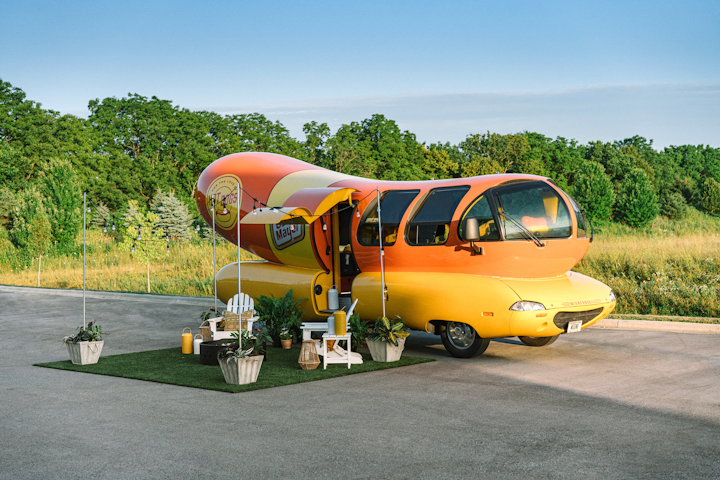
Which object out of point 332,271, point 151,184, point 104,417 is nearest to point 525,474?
point 104,417

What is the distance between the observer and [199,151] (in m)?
56.5

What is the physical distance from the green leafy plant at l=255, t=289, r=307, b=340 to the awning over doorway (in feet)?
5.05

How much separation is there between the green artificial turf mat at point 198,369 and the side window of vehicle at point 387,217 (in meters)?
2.00

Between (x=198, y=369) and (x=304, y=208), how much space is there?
3.09 m

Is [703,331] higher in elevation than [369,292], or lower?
lower

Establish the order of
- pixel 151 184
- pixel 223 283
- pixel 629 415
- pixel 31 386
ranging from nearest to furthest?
pixel 629 415
pixel 31 386
pixel 223 283
pixel 151 184

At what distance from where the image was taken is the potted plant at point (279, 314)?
12422mm

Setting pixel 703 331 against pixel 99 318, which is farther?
pixel 99 318

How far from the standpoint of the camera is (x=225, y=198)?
14508mm

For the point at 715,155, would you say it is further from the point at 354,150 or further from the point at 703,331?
the point at 703,331

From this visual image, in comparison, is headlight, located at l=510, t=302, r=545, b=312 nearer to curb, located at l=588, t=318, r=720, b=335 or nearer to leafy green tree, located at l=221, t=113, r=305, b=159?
curb, located at l=588, t=318, r=720, b=335

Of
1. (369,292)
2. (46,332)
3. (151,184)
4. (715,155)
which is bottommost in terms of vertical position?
(46,332)

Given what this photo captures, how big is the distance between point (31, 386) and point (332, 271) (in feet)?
18.1

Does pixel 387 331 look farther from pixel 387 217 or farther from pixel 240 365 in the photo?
pixel 240 365
